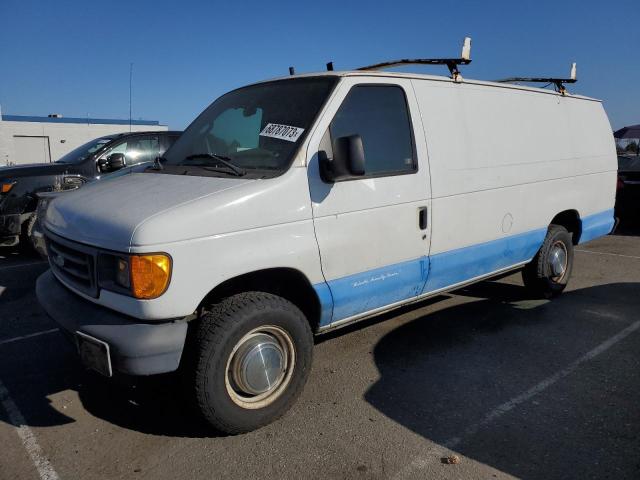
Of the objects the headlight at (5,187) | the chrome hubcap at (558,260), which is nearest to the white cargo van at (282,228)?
the chrome hubcap at (558,260)

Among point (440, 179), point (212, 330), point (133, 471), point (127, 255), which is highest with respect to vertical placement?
point (440, 179)

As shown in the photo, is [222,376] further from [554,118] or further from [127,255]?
[554,118]

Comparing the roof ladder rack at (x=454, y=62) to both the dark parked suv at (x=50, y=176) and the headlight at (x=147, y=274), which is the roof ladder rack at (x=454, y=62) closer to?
the headlight at (x=147, y=274)

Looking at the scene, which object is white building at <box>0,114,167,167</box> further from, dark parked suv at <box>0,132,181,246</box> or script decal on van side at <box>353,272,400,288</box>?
script decal on van side at <box>353,272,400,288</box>

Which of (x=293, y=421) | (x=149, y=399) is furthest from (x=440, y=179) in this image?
(x=149, y=399)

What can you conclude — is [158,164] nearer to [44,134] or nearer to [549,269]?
[549,269]

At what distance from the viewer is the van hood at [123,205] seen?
264cm

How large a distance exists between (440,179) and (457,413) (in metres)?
1.66

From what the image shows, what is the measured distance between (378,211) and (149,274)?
1.56m

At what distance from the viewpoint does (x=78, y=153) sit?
8305 mm

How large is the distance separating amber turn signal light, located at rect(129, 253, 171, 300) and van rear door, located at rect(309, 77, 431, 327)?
0.96m

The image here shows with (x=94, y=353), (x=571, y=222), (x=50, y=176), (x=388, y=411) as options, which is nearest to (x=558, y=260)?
(x=571, y=222)

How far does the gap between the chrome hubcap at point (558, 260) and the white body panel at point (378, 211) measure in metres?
0.41

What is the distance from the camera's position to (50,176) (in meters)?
7.54
